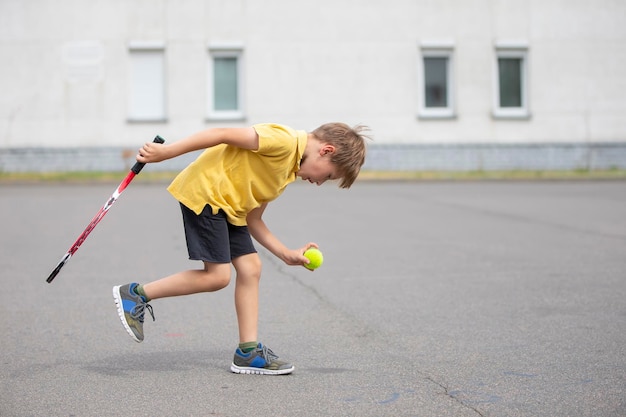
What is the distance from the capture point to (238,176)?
217 inches

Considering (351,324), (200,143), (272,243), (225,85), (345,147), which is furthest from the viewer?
(225,85)

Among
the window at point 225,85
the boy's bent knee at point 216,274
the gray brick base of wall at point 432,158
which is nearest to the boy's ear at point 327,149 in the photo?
the boy's bent knee at point 216,274

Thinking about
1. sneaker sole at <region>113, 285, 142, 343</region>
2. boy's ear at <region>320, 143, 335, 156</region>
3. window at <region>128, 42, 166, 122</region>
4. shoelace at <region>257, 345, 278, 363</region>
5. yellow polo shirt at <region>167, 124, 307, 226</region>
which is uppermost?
window at <region>128, 42, 166, 122</region>

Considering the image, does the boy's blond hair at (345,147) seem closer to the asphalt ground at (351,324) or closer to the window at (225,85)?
the asphalt ground at (351,324)

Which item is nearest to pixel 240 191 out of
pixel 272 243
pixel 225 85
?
pixel 272 243

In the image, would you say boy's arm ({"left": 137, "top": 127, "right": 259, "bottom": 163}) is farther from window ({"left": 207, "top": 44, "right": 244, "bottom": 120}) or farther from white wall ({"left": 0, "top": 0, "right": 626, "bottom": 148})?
window ({"left": 207, "top": 44, "right": 244, "bottom": 120})

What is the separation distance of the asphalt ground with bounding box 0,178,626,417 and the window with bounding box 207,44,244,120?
13711mm

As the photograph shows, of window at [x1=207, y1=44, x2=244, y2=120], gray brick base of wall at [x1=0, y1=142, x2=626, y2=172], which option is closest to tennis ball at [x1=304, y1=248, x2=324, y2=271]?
gray brick base of wall at [x1=0, y1=142, x2=626, y2=172]

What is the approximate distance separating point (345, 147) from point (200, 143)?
0.75 meters

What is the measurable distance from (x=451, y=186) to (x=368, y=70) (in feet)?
22.3

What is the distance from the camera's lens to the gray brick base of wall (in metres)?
27.5

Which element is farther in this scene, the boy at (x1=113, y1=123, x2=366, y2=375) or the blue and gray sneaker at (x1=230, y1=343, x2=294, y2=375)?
the blue and gray sneaker at (x1=230, y1=343, x2=294, y2=375)

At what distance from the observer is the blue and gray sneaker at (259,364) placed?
5.57 metres

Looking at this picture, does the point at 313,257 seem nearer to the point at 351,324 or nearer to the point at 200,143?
the point at 200,143
